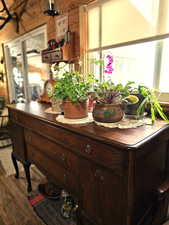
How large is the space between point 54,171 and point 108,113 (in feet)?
2.31

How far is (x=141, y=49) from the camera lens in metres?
1.42

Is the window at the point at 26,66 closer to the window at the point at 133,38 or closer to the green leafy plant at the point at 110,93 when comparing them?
the window at the point at 133,38

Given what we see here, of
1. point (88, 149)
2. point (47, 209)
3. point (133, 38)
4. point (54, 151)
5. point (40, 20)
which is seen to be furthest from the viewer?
point (40, 20)

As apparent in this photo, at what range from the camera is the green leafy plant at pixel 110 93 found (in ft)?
3.56

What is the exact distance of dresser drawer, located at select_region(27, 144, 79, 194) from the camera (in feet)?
3.79

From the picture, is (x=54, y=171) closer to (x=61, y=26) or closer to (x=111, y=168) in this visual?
(x=111, y=168)

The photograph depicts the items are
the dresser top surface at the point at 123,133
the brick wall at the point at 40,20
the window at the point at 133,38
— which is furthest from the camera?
the brick wall at the point at 40,20

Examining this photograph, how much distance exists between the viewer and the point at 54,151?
4.11 ft

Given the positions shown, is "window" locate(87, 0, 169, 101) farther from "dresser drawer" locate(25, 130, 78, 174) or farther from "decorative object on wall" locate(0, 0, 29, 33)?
"decorative object on wall" locate(0, 0, 29, 33)

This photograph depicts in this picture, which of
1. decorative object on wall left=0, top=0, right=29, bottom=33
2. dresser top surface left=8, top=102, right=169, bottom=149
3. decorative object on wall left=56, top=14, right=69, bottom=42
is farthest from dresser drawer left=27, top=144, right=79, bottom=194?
decorative object on wall left=0, top=0, right=29, bottom=33

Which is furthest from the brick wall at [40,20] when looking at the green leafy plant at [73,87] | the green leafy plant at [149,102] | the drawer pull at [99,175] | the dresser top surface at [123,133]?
the drawer pull at [99,175]

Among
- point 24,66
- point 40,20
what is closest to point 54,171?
point 40,20

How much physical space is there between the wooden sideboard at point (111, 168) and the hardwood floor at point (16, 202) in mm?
562

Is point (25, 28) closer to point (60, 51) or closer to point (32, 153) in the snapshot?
point (60, 51)
